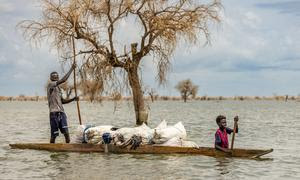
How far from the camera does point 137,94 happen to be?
2597cm

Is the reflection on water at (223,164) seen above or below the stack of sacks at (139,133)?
below

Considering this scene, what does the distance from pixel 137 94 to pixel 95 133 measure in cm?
1022

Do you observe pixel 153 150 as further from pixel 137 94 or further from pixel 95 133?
pixel 137 94

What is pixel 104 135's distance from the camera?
51.1ft

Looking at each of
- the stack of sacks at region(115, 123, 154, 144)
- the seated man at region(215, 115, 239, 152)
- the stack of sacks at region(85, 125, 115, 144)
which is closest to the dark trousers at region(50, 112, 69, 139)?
the stack of sacks at region(85, 125, 115, 144)

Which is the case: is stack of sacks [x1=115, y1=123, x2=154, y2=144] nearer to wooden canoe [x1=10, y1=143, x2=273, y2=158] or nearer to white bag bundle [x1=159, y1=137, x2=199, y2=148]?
wooden canoe [x1=10, y1=143, x2=273, y2=158]

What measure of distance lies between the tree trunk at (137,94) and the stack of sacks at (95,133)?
9.78 meters

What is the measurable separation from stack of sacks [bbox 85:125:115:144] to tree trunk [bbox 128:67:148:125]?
32.1ft

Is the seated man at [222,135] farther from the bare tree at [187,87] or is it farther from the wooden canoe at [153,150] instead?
the bare tree at [187,87]

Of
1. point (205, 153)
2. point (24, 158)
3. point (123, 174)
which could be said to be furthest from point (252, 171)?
point (24, 158)

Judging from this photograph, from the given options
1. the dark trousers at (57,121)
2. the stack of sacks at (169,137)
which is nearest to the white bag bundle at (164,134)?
the stack of sacks at (169,137)

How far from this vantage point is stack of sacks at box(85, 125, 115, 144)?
15805 mm

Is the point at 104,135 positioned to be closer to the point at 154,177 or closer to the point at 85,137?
the point at 85,137

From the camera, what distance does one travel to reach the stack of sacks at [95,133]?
51.9ft
